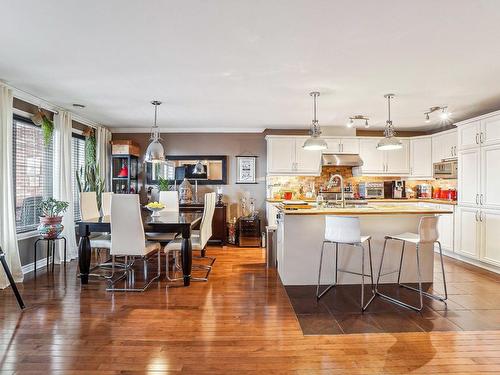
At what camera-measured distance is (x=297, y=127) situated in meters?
6.42

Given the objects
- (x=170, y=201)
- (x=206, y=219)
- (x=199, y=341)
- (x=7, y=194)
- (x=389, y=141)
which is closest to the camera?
(x=199, y=341)

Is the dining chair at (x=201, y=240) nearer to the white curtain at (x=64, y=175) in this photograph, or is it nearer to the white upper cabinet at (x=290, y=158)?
the white curtain at (x=64, y=175)

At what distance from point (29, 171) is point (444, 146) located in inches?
277

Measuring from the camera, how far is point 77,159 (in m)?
5.66

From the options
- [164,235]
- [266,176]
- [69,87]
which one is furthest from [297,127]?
[69,87]

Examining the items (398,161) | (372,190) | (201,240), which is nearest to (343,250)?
(201,240)

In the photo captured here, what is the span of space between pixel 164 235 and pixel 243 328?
2.46 metres

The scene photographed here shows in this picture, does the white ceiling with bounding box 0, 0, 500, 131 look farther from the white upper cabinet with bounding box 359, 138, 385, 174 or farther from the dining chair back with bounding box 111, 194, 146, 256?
the white upper cabinet with bounding box 359, 138, 385, 174

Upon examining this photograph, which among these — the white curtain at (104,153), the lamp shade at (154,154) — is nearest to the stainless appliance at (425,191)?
the lamp shade at (154,154)

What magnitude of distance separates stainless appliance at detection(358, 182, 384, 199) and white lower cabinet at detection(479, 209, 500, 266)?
85.0 inches

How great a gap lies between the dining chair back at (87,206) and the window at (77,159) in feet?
3.43

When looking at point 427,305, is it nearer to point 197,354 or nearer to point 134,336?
point 197,354

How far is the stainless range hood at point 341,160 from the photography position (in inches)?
246

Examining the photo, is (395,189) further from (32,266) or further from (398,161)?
(32,266)
